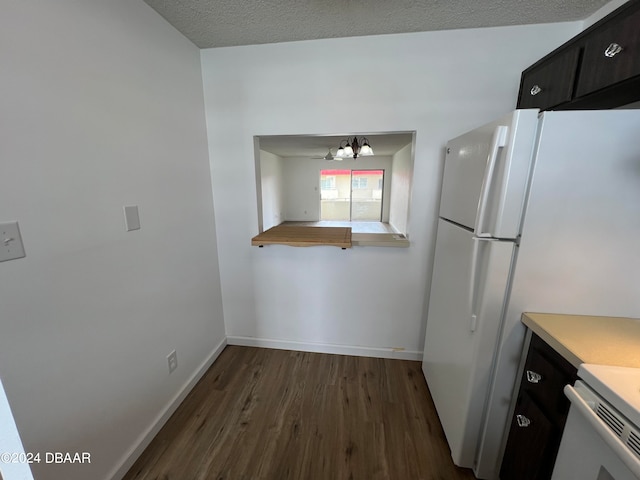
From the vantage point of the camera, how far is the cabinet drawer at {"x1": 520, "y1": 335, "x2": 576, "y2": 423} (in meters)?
0.87

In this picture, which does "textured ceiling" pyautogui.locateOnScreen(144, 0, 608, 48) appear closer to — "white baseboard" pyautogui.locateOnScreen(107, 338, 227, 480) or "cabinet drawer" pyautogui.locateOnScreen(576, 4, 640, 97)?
"cabinet drawer" pyautogui.locateOnScreen(576, 4, 640, 97)

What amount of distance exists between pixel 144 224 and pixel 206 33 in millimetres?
1294

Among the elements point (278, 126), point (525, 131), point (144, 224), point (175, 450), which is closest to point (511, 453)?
point (525, 131)

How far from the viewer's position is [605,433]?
2.11 ft

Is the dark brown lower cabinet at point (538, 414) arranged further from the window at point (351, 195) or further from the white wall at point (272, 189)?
the window at point (351, 195)

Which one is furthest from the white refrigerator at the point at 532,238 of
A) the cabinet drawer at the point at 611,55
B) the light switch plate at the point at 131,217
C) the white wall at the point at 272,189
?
the white wall at the point at 272,189

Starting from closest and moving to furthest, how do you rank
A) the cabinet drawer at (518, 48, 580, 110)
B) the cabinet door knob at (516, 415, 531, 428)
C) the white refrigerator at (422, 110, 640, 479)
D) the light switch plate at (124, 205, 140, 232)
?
1. the white refrigerator at (422, 110, 640, 479)
2. the cabinet door knob at (516, 415, 531, 428)
3. the cabinet drawer at (518, 48, 580, 110)
4. the light switch plate at (124, 205, 140, 232)

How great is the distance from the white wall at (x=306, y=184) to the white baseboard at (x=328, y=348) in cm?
659

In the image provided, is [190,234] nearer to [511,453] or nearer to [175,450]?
[175,450]

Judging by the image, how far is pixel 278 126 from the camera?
184 cm

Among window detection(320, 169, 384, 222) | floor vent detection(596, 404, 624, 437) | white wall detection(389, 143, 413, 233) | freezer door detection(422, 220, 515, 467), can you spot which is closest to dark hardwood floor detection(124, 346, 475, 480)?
freezer door detection(422, 220, 515, 467)

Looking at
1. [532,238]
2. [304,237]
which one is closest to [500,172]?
[532,238]

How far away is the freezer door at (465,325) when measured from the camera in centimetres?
107

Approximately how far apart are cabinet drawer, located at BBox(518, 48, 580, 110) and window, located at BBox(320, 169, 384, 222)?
22.5ft
